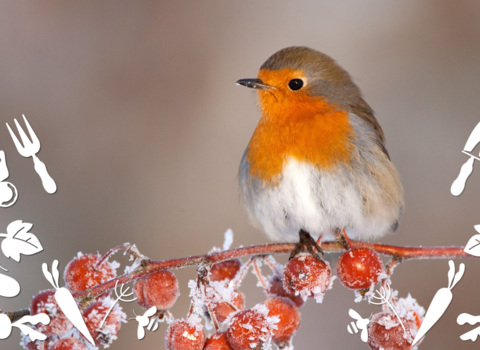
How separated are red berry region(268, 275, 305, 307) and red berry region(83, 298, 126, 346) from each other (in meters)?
0.55

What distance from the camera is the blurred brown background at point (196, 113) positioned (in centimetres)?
380

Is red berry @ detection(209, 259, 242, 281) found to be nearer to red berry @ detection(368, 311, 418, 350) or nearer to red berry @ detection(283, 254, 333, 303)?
red berry @ detection(283, 254, 333, 303)

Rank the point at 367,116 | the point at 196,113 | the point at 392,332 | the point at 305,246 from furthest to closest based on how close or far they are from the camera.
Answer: the point at 196,113
the point at 367,116
the point at 305,246
the point at 392,332

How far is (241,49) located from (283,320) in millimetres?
3415

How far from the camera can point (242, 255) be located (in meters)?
1.45

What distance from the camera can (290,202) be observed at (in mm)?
2260

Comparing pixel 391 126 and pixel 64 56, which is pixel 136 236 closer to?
pixel 64 56

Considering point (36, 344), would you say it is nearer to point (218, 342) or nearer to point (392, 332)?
point (218, 342)

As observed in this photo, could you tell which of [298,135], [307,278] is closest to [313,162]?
[298,135]

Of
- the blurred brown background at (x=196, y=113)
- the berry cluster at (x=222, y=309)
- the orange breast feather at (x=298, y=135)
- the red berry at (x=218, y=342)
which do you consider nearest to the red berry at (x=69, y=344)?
the berry cluster at (x=222, y=309)

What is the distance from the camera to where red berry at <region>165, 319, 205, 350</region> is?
4.42 feet

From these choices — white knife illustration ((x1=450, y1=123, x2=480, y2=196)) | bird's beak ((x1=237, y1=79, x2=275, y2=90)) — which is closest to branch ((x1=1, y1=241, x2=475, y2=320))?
white knife illustration ((x1=450, y1=123, x2=480, y2=196))

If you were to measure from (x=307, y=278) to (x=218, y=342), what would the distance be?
33 cm

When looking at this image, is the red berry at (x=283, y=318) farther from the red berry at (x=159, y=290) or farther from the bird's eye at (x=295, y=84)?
the bird's eye at (x=295, y=84)
